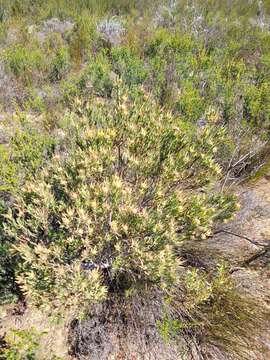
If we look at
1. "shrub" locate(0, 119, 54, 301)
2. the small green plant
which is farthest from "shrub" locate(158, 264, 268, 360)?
"shrub" locate(0, 119, 54, 301)

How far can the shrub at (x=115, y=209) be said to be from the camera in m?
2.28

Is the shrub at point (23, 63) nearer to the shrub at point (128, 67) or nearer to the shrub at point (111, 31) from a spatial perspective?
the shrub at point (128, 67)

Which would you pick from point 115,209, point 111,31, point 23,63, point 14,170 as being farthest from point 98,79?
point 115,209

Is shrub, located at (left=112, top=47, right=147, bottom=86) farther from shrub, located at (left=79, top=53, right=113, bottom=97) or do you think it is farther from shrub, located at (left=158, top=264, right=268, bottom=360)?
shrub, located at (left=158, top=264, right=268, bottom=360)

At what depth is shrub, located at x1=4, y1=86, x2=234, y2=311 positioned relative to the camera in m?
2.28

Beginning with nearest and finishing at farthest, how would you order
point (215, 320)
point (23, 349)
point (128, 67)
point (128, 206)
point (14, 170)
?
point (128, 206) < point (23, 349) < point (215, 320) < point (14, 170) < point (128, 67)

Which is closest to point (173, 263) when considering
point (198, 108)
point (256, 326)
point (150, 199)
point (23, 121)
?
point (150, 199)

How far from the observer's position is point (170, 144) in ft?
9.32

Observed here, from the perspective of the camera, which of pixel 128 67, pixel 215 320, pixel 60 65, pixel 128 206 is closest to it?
pixel 128 206

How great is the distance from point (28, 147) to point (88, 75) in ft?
9.80

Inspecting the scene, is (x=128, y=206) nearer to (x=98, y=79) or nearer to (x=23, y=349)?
(x=23, y=349)

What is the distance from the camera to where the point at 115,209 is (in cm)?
251

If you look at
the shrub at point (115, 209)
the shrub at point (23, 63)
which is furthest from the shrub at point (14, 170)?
the shrub at point (23, 63)

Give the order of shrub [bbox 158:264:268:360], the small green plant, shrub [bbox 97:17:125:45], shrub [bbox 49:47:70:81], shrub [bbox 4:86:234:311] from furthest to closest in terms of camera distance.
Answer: shrub [bbox 97:17:125:45] → shrub [bbox 49:47:70:81] → shrub [bbox 158:264:268:360] → the small green plant → shrub [bbox 4:86:234:311]
